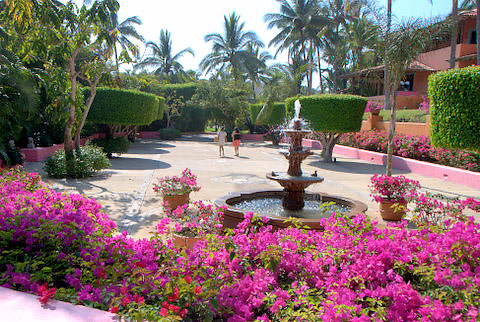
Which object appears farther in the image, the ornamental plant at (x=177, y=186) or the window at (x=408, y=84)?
the window at (x=408, y=84)

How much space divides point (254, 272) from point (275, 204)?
4.55m

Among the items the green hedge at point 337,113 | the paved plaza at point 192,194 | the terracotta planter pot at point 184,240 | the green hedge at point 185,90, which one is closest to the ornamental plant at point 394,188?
the paved plaza at point 192,194

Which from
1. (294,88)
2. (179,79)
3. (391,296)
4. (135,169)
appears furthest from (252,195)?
(179,79)

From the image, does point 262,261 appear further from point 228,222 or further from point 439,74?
point 439,74

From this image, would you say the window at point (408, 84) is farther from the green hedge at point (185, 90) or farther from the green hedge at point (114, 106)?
the green hedge at point (114, 106)

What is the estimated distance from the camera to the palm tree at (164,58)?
44.0 m

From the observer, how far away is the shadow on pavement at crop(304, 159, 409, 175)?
14.6 meters

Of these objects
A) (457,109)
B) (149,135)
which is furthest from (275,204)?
(149,135)

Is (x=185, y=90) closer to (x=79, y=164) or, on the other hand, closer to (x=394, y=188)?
(x=79, y=164)

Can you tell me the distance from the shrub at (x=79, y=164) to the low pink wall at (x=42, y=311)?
915 cm

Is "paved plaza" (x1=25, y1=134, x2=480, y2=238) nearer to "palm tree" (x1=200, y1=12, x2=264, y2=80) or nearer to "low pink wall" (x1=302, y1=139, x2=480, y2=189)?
"low pink wall" (x1=302, y1=139, x2=480, y2=189)

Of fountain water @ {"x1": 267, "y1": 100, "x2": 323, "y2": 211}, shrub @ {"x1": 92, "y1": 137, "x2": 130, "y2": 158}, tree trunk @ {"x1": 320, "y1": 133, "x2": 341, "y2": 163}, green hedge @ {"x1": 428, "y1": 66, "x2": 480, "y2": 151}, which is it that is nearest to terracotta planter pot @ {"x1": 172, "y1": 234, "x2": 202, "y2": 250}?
fountain water @ {"x1": 267, "y1": 100, "x2": 323, "y2": 211}

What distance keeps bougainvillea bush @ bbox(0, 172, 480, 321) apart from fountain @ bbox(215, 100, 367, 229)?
8.30 feet

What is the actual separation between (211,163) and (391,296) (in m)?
13.6
